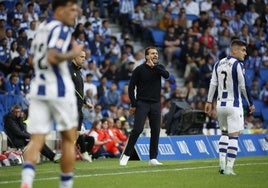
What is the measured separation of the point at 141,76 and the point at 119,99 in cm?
825

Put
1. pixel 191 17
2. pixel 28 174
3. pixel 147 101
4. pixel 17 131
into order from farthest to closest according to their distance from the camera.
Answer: pixel 191 17 → pixel 17 131 → pixel 147 101 → pixel 28 174

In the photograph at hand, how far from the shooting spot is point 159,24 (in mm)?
28422

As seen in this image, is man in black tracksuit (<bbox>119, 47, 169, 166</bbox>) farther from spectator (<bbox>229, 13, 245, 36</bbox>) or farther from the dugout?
spectator (<bbox>229, 13, 245, 36</bbox>)


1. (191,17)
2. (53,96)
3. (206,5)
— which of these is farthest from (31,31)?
(53,96)

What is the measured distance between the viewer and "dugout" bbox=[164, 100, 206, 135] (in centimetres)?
2194

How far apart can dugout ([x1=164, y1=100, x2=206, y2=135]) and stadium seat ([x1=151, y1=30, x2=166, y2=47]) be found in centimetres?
602

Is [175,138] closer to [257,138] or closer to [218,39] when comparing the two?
[257,138]

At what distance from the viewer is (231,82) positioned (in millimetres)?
13695

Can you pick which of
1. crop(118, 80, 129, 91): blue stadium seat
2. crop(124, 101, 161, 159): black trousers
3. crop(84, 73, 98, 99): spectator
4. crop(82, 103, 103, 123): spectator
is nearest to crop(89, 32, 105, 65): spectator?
crop(118, 80, 129, 91): blue stadium seat

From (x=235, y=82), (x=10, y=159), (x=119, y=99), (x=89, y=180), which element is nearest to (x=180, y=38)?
(x=119, y=99)

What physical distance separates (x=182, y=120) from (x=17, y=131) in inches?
229

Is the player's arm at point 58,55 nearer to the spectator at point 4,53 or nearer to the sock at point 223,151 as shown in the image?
the sock at point 223,151

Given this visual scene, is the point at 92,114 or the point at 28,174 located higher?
the point at 28,174

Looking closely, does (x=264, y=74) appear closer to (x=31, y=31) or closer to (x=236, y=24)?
(x=236, y=24)
